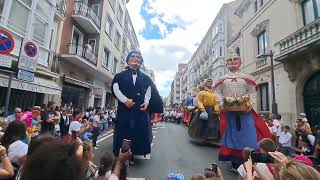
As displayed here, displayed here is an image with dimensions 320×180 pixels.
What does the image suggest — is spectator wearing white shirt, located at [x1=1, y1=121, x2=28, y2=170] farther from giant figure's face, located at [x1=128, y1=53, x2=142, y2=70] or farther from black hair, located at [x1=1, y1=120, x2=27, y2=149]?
giant figure's face, located at [x1=128, y1=53, x2=142, y2=70]

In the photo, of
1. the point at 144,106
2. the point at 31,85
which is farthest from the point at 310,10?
the point at 31,85

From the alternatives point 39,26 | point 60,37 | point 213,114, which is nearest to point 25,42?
point 213,114

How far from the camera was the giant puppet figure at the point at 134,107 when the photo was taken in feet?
15.7

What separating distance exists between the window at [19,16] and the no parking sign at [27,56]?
5291 millimetres

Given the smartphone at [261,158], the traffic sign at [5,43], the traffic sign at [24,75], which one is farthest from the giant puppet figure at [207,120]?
the traffic sign at [5,43]

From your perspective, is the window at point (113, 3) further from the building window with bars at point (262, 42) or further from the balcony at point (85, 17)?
the building window with bars at point (262, 42)

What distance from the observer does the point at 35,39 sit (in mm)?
10961

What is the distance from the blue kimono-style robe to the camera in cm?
479

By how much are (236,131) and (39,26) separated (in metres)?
10.6

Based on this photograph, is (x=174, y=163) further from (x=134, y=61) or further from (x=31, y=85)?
(x=31, y=85)

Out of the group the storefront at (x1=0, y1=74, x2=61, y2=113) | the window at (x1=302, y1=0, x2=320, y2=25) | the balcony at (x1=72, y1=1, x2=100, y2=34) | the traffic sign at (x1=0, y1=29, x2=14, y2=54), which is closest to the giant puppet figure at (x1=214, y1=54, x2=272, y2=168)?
the traffic sign at (x1=0, y1=29, x2=14, y2=54)


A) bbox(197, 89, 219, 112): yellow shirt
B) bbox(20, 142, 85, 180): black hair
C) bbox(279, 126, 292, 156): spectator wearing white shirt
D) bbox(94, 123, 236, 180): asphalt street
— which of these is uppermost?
bbox(197, 89, 219, 112): yellow shirt

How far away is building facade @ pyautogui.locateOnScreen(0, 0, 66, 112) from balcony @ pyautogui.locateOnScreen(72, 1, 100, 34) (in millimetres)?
1360

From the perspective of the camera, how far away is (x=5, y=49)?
490cm
